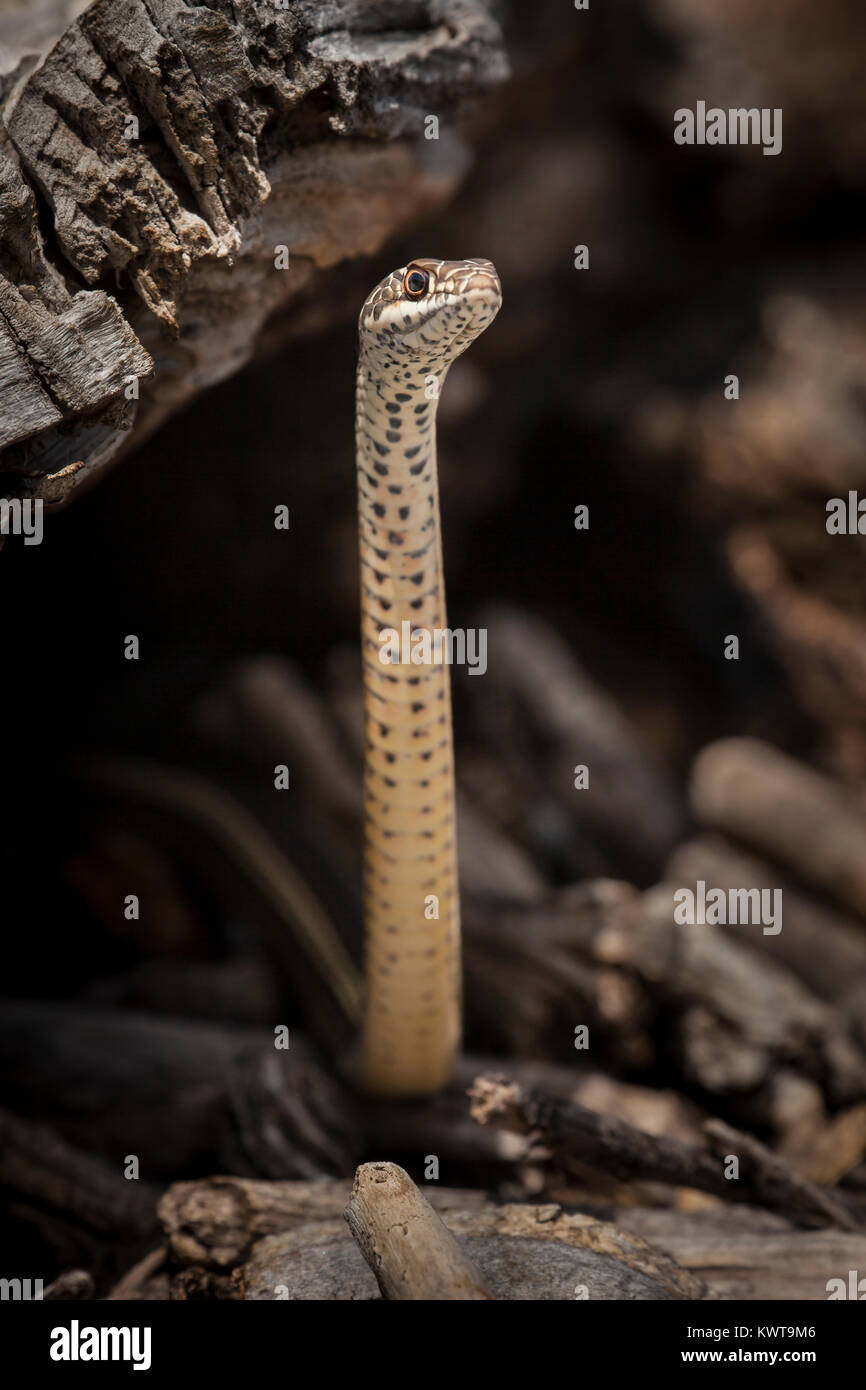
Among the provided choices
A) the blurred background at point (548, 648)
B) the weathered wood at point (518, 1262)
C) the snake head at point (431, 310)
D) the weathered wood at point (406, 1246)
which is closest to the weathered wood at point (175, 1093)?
the blurred background at point (548, 648)

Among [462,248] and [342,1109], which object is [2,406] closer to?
[342,1109]

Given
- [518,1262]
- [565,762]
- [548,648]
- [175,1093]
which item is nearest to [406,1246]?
[518,1262]

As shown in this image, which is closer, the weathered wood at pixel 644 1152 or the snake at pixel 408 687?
the snake at pixel 408 687

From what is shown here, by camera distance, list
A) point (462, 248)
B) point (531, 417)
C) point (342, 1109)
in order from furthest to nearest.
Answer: point (531, 417) < point (462, 248) < point (342, 1109)

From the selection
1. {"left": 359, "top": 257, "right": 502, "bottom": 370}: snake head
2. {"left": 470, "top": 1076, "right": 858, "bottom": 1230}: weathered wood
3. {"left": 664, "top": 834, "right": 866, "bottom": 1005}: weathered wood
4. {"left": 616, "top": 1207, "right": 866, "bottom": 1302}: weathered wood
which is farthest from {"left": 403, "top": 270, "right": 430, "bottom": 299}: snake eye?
{"left": 664, "top": 834, "right": 866, "bottom": 1005}: weathered wood

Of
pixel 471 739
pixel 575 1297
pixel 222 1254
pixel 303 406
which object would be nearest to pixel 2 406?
pixel 222 1254

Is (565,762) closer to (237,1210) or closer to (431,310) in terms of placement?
(237,1210)

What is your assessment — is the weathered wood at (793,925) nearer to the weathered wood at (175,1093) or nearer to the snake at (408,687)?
the snake at (408,687)
